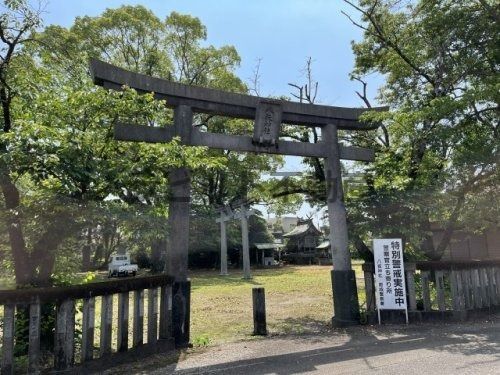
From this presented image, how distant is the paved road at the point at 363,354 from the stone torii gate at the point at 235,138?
0.97 meters

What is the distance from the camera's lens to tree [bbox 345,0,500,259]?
8.66 metres

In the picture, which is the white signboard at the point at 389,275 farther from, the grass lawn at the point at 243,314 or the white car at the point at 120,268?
the white car at the point at 120,268

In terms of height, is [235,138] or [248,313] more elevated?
[235,138]

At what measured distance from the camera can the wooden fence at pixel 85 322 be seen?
15.7 ft

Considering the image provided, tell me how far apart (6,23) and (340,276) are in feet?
24.5

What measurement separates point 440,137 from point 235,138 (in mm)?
4305

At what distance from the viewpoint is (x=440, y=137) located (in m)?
8.50

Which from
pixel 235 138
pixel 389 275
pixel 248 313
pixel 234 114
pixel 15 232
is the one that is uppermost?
pixel 234 114

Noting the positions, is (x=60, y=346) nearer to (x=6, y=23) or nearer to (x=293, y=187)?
(x=6, y=23)

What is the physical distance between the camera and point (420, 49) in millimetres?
10445

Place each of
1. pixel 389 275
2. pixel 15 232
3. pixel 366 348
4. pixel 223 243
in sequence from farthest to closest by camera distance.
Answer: pixel 223 243
pixel 389 275
pixel 366 348
pixel 15 232

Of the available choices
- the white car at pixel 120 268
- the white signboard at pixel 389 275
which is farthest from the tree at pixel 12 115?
the white car at pixel 120 268

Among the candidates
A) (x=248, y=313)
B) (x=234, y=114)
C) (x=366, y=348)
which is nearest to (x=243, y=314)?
(x=248, y=313)

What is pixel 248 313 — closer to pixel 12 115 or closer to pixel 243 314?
pixel 243 314
